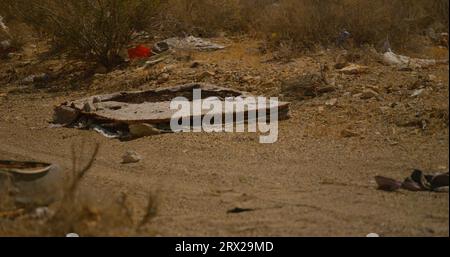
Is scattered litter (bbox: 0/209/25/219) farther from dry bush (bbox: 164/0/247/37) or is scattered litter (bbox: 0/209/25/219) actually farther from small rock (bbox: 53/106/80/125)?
dry bush (bbox: 164/0/247/37)

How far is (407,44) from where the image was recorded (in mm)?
10672

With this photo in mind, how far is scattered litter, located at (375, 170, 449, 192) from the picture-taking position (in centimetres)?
491

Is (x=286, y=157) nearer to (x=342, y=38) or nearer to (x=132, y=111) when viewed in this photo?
(x=132, y=111)

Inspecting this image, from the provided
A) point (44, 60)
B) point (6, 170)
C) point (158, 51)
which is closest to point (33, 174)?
point (6, 170)

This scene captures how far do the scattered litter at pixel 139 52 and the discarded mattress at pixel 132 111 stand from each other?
10.5 ft

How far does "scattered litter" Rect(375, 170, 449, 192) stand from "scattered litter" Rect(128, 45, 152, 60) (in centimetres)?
771

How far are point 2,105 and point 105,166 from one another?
4.61 m

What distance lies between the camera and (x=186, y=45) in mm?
12195

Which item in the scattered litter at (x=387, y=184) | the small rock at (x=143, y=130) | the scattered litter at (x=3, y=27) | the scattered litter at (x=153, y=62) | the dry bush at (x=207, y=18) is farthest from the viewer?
the scattered litter at (x=3, y=27)

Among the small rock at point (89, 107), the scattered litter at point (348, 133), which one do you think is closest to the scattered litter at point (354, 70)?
the scattered litter at point (348, 133)

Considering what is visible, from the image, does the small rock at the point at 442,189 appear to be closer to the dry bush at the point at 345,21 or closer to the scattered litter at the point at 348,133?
the scattered litter at the point at 348,133

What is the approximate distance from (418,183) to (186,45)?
786 centimetres

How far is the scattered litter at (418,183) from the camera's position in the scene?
4906 mm

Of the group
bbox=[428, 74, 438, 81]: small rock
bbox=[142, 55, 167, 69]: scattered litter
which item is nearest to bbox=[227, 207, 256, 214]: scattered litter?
bbox=[428, 74, 438, 81]: small rock
